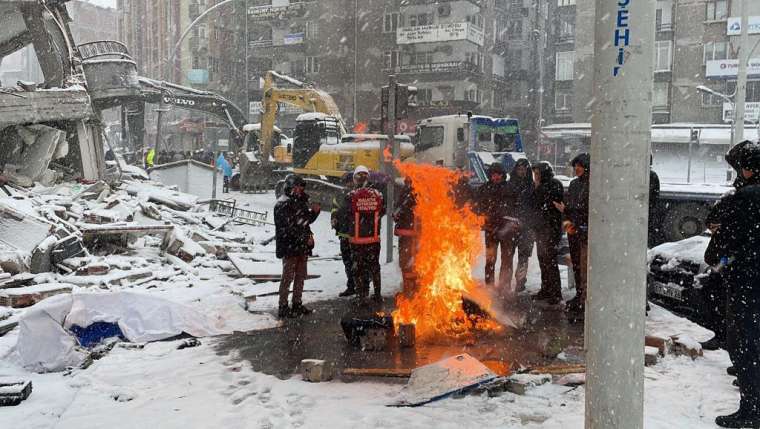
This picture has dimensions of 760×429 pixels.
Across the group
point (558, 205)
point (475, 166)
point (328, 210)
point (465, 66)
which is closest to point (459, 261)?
point (558, 205)

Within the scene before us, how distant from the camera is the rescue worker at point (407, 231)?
1048 cm

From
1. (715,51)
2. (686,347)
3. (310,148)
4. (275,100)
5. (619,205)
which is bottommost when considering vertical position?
(686,347)

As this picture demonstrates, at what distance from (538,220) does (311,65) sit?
47.7 m

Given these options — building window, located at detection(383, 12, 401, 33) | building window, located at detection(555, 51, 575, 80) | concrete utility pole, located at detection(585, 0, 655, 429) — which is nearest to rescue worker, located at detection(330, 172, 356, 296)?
concrete utility pole, located at detection(585, 0, 655, 429)

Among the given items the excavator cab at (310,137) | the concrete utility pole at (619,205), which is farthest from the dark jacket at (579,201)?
the excavator cab at (310,137)

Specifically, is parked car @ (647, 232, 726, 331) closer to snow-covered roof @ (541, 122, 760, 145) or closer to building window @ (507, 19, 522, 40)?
snow-covered roof @ (541, 122, 760, 145)

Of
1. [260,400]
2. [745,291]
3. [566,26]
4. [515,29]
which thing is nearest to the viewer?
[745,291]

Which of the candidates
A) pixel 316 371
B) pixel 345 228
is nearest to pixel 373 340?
pixel 316 371

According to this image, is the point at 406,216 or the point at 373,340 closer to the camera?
the point at 373,340

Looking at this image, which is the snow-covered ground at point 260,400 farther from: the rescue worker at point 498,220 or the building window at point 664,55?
the building window at point 664,55

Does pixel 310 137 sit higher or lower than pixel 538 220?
higher

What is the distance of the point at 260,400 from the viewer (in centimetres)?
580

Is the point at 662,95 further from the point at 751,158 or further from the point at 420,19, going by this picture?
the point at 751,158

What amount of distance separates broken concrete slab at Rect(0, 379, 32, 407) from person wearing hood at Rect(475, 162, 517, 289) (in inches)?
274
